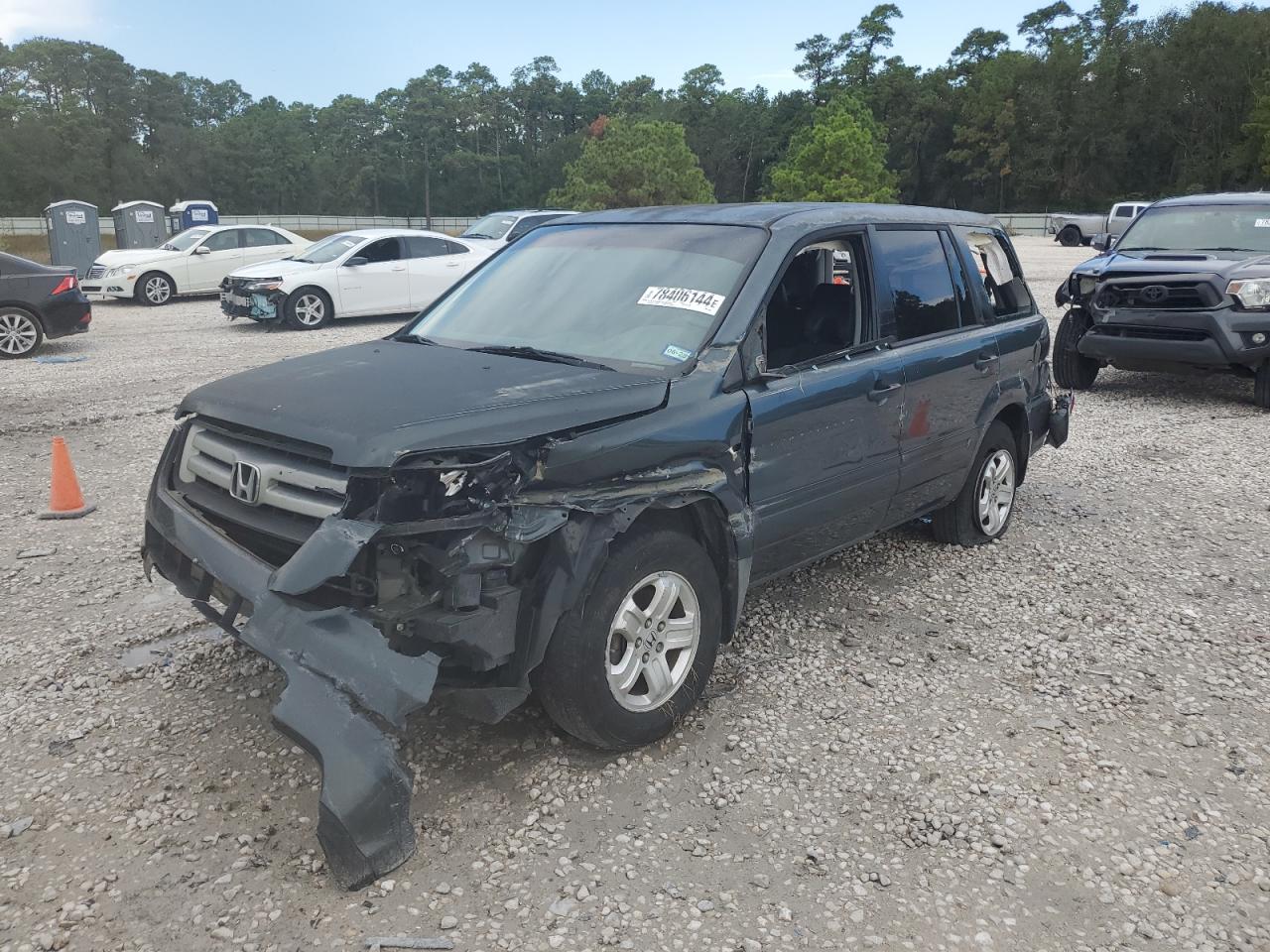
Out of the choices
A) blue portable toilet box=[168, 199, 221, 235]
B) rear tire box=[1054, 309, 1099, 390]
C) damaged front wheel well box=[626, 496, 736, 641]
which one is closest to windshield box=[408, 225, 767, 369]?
damaged front wheel well box=[626, 496, 736, 641]

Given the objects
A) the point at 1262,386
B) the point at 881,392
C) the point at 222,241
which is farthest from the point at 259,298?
the point at 1262,386

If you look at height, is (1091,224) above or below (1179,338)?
above

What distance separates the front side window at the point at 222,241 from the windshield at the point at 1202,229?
1601cm

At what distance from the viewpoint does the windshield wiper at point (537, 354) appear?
3738mm

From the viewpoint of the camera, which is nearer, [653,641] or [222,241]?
[653,641]

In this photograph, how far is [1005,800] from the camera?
10.7ft

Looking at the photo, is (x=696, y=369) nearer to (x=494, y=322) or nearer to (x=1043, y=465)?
(x=494, y=322)

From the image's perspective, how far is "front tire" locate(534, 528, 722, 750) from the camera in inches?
123

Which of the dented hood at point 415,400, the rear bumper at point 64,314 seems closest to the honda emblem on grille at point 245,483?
the dented hood at point 415,400

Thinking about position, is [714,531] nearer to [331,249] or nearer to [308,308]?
[308,308]

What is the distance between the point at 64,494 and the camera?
6195 millimetres

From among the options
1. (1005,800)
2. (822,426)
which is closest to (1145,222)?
(822,426)

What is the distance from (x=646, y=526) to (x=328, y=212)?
86.4 meters

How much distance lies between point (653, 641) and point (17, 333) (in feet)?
40.8
